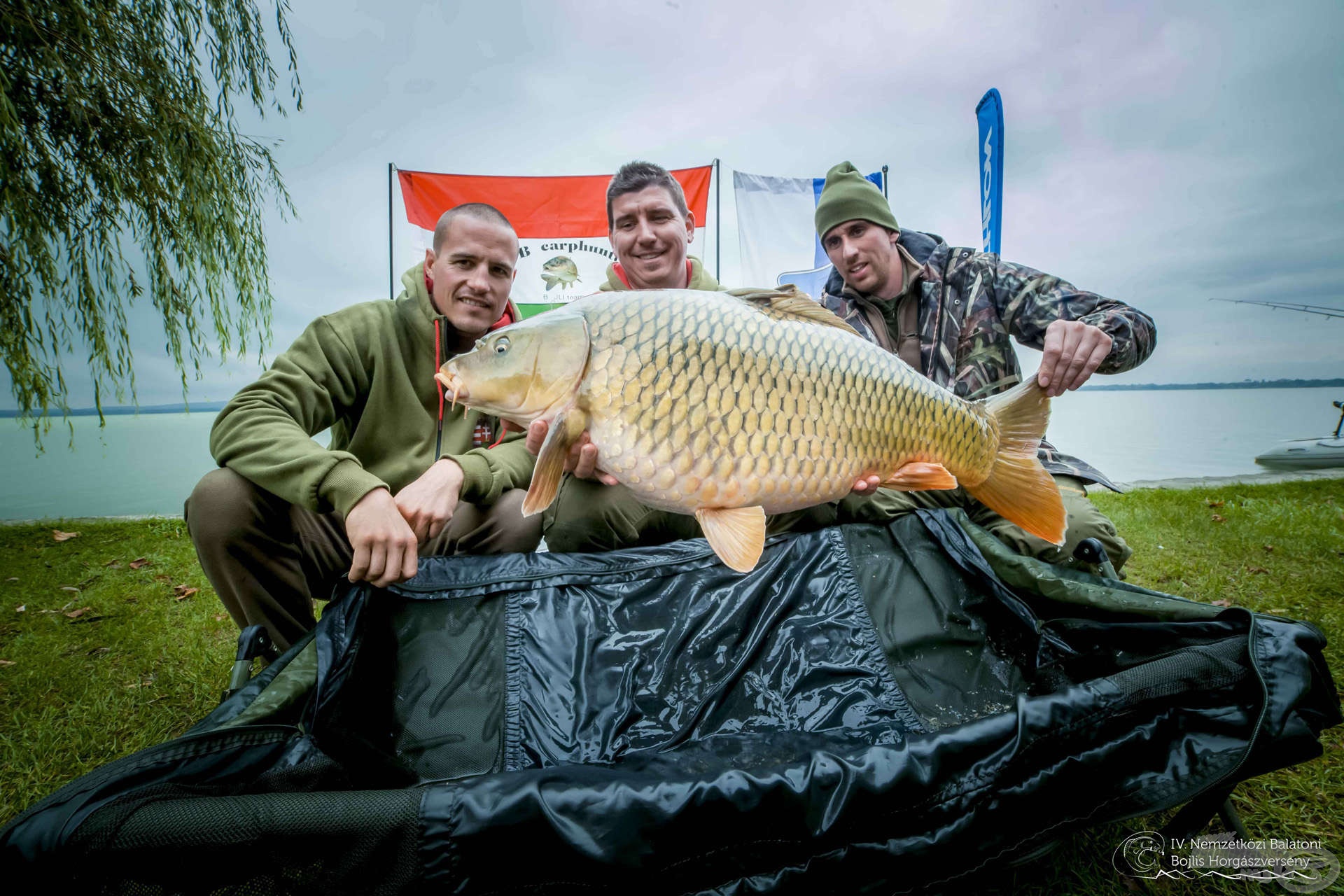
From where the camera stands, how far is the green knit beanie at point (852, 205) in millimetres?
1604

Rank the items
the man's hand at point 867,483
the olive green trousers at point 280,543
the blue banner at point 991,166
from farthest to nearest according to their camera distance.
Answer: the blue banner at point 991,166
the olive green trousers at point 280,543
the man's hand at point 867,483

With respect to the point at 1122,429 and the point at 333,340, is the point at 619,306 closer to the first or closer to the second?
the point at 333,340

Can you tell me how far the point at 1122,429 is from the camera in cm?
1524

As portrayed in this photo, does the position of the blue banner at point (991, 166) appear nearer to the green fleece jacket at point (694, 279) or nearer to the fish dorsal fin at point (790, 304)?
the green fleece jacket at point (694, 279)

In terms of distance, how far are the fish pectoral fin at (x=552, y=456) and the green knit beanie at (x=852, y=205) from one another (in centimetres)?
108

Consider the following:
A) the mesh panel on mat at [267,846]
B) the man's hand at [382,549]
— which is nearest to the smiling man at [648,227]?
the man's hand at [382,549]

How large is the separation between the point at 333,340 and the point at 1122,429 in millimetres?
18300

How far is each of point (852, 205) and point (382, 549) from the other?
1.39 m

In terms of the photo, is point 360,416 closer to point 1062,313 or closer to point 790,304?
point 790,304

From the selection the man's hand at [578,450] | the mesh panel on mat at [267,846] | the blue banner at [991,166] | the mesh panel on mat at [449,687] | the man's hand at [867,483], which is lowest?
the mesh panel on mat at [449,687]

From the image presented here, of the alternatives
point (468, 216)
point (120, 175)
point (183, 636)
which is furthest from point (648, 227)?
point (120, 175)

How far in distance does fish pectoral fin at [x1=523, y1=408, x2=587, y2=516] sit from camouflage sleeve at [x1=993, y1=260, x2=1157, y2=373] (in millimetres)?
1048

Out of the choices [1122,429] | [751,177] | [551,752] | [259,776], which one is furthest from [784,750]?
[1122,429]

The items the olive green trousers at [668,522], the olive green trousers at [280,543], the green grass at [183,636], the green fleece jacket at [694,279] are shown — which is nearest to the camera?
the green grass at [183,636]
